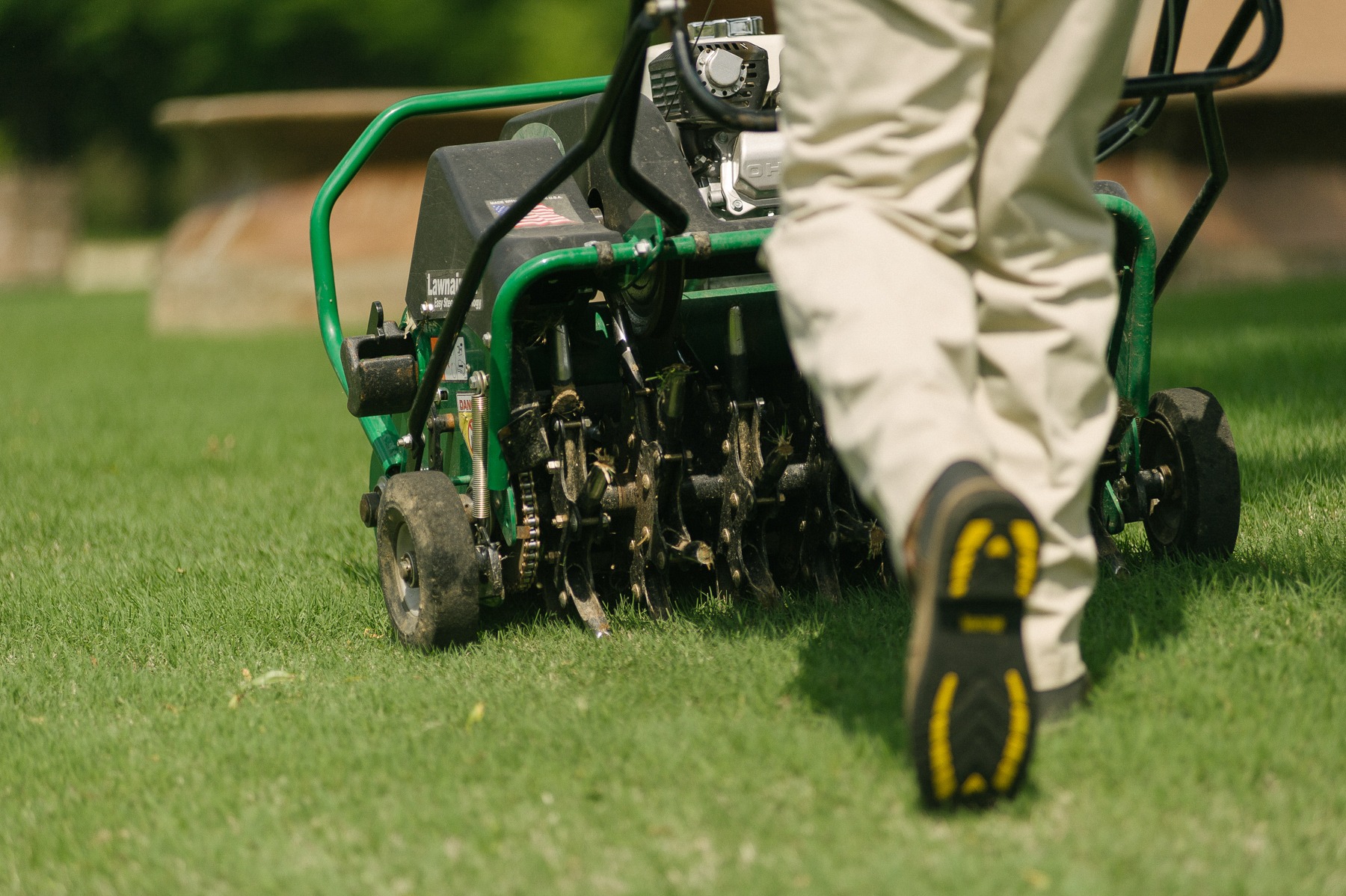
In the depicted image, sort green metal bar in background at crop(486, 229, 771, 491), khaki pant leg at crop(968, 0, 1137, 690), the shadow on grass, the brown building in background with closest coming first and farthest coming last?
khaki pant leg at crop(968, 0, 1137, 690), the shadow on grass, green metal bar in background at crop(486, 229, 771, 491), the brown building in background

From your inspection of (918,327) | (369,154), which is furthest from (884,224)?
(369,154)

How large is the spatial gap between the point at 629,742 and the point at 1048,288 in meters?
0.92

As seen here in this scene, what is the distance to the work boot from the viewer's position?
1.67m

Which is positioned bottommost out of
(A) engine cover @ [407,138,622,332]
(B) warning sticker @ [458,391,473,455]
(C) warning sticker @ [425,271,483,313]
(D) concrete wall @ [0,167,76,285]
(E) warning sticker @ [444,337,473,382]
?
(D) concrete wall @ [0,167,76,285]

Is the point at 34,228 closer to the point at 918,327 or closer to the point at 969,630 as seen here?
the point at 918,327

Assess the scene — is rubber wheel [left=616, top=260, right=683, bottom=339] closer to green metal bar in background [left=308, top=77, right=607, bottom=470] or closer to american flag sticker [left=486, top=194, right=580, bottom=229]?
american flag sticker [left=486, top=194, right=580, bottom=229]

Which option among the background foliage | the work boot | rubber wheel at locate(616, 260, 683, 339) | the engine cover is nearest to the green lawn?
the work boot

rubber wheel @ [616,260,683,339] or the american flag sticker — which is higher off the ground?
the american flag sticker

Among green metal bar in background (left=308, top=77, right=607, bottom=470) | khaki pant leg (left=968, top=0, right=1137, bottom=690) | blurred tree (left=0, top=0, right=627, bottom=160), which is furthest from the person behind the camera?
blurred tree (left=0, top=0, right=627, bottom=160)

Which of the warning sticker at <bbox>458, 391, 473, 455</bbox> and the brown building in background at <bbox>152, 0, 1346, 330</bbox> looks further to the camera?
the brown building in background at <bbox>152, 0, 1346, 330</bbox>

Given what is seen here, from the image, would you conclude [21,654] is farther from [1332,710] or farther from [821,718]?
[1332,710]

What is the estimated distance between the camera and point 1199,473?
9.82ft

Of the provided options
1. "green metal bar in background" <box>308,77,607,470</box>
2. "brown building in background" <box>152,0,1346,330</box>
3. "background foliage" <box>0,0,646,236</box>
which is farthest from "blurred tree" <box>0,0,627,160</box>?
"green metal bar in background" <box>308,77,607,470</box>

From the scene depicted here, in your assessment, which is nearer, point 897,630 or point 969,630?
point 969,630
